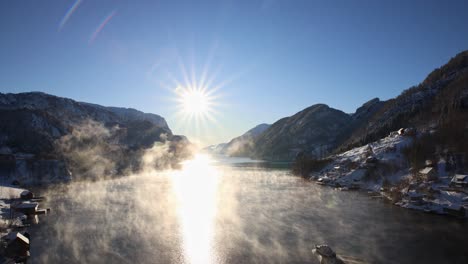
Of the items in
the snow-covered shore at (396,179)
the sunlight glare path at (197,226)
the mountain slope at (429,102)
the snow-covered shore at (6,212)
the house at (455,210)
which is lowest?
the sunlight glare path at (197,226)

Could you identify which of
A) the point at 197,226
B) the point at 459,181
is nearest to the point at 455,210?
the point at 459,181

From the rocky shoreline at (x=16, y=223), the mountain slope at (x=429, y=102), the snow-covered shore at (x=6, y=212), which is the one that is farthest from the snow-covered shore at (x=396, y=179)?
the snow-covered shore at (x=6, y=212)

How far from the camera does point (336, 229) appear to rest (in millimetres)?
41844

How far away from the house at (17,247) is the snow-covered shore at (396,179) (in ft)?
216

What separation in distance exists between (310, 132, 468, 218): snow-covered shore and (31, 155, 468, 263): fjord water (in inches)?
197

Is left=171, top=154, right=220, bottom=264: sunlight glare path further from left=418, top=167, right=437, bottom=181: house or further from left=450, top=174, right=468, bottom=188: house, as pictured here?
left=450, top=174, right=468, bottom=188: house

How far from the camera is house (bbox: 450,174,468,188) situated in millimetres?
56312

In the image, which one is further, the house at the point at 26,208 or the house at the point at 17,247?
the house at the point at 26,208

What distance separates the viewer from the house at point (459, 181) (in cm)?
5631

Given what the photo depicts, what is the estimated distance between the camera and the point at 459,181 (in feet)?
188

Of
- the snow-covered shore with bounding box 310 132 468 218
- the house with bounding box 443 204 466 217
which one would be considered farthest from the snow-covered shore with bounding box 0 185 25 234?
the snow-covered shore with bounding box 310 132 468 218

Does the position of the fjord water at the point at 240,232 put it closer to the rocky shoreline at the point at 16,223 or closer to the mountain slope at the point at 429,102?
the rocky shoreline at the point at 16,223

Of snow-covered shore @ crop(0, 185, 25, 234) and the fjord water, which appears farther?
snow-covered shore @ crop(0, 185, 25, 234)

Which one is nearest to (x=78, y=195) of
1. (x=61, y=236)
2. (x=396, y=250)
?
(x=61, y=236)
